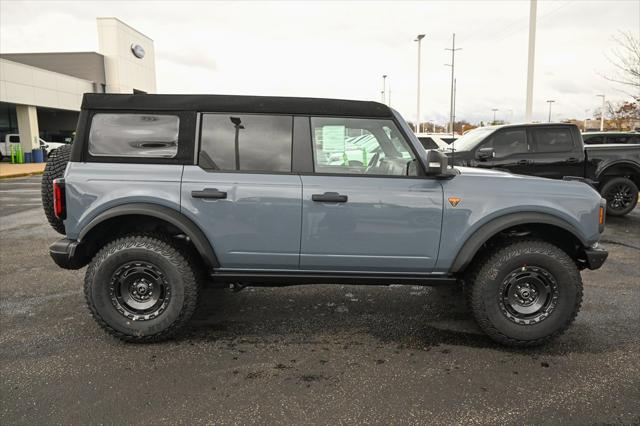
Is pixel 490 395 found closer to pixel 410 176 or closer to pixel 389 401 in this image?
Result: pixel 389 401

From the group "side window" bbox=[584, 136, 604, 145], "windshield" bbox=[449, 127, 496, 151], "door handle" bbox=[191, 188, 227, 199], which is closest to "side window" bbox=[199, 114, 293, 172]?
"door handle" bbox=[191, 188, 227, 199]

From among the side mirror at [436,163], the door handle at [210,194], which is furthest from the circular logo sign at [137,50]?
the side mirror at [436,163]

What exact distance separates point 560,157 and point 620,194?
4.98 ft

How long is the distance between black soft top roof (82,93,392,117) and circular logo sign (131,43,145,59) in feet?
137

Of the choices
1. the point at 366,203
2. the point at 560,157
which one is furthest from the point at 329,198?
the point at 560,157

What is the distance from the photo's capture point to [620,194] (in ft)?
28.7

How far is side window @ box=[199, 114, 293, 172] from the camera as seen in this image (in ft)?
11.4

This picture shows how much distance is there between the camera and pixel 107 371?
10.2ft

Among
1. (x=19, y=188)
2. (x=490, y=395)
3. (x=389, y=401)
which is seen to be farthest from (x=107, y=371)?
(x=19, y=188)

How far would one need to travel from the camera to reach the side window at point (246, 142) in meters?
3.47

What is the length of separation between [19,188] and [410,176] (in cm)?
1509

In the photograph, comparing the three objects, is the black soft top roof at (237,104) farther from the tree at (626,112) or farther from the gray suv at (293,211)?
the tree at (626,112)

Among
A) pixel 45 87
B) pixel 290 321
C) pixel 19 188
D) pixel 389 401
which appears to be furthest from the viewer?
pixel 45 87

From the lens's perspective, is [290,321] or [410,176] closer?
[410,176]
